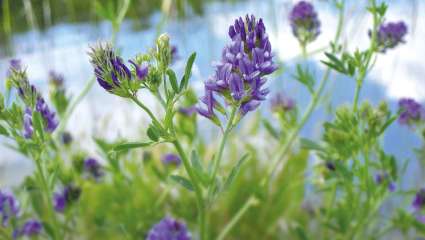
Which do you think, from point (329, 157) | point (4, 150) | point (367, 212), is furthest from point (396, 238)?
point (4, 150)

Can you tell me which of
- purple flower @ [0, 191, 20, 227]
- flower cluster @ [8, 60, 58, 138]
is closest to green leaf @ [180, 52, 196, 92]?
flower cluster @ [8, 60, 58, 138]

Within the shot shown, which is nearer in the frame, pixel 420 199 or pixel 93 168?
pixel 420 199

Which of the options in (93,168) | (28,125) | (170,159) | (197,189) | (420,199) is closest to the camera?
(197,189)

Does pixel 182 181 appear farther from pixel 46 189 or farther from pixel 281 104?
pixel 281 104

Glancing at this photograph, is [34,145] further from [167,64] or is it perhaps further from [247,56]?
[247,56]

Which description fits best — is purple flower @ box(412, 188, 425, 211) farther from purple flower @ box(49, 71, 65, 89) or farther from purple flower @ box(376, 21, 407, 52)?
purple flower @ box(49, 71, 65, 89)

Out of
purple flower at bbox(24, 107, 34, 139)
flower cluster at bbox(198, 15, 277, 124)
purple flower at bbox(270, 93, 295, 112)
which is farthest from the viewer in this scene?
purple flower at bbox(270, 93, 295, 112)

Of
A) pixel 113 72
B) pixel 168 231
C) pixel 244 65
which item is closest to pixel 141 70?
pixel 113 72
